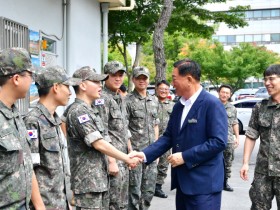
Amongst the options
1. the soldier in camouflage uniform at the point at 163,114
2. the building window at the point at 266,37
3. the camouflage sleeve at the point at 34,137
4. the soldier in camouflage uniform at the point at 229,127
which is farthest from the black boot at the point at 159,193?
the building window at the point at 266,37

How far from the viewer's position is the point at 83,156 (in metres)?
3.74

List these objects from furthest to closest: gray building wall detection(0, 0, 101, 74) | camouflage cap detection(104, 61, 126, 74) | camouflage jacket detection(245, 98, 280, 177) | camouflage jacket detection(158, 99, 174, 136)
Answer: camouflage jacket detection(158, 99, 174, 136) < gray building wall detection(0, 0, 101, 74) < camouflage cap detection(104, 61, 126, 74) < camouflage jacket detection(245, 98, 280, 177)

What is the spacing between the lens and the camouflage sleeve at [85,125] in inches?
141

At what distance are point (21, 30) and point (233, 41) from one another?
167 feet

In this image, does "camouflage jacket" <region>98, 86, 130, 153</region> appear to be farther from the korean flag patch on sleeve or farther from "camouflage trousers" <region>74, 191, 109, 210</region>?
"camouflage trousers" <region>74, 191, 109, 210</region>

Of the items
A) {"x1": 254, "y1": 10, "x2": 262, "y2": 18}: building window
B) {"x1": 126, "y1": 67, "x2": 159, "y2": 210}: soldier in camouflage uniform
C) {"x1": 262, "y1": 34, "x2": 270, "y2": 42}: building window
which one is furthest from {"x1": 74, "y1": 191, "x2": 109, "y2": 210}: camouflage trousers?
{"x1": 254, "y1": 10, "x2": 262, "y2": 18}: building window

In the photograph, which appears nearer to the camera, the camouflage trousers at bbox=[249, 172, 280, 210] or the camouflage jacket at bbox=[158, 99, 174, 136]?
the camouflage trousers at bbox=[249, 172, 280, 210]

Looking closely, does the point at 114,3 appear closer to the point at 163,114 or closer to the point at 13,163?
the point at 163,114

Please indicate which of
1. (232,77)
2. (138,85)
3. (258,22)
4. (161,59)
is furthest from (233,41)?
(138,85)

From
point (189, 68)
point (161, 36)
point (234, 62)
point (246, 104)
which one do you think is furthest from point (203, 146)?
point (234, 62)

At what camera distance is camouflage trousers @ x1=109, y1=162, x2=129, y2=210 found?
4.53 m

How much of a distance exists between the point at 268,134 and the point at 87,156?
175 centimetres

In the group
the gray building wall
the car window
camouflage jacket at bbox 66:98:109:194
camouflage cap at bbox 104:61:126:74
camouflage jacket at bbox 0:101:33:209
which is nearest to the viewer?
camouflage jacket at bbox 0:101:33:209

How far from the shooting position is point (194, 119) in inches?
132
